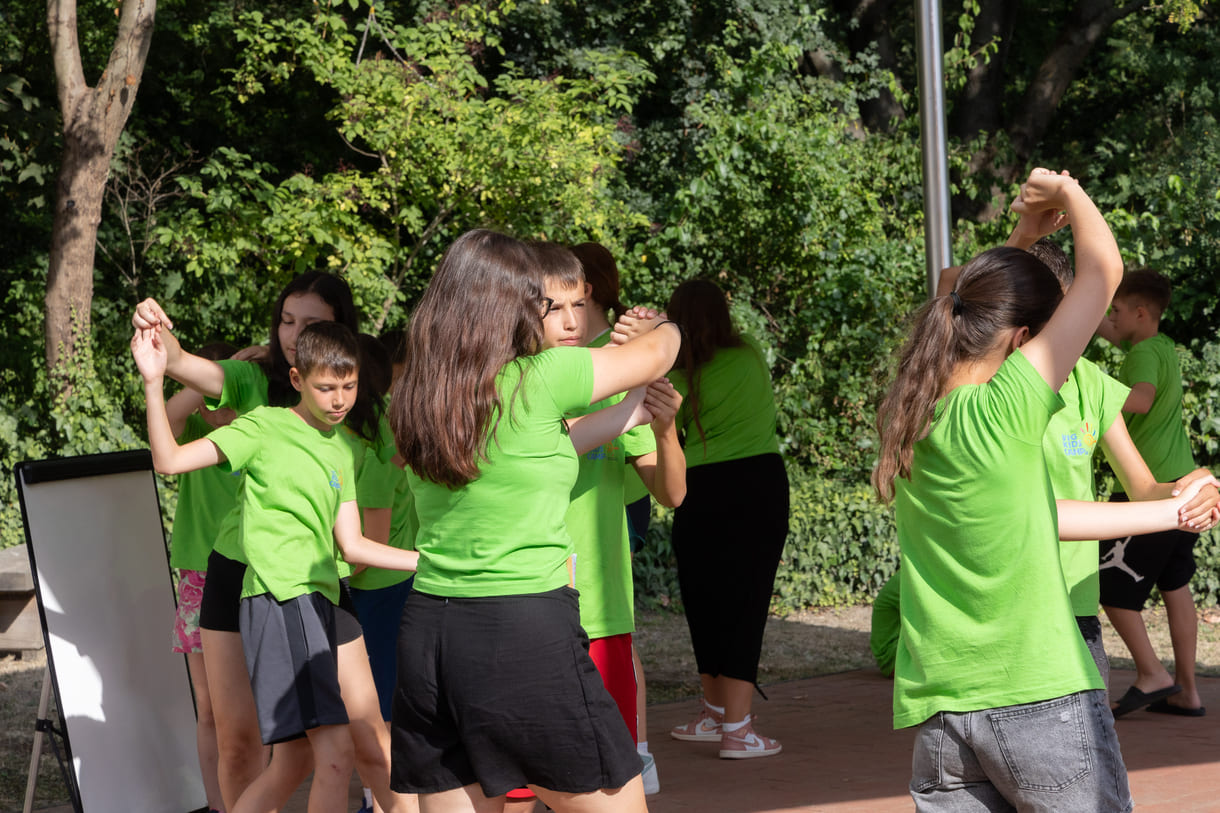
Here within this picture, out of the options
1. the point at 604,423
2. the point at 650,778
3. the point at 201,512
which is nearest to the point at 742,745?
the point at 650,778

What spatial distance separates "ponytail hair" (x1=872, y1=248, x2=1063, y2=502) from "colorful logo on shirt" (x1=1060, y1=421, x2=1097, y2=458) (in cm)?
84

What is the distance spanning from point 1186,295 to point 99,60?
35.3 feet

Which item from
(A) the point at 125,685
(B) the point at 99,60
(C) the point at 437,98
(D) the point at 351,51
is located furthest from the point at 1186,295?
(B) the point at 99,60

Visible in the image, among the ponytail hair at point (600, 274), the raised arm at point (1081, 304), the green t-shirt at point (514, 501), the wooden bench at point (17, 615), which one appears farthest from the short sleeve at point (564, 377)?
the wooden bench at point (17, 615)

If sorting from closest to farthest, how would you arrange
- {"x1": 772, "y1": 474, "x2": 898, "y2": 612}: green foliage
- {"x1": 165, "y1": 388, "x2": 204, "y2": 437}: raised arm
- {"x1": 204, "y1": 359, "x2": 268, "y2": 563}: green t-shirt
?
{"x1": 204, "y1": 359, "x2": 268, "y2": 563}: green t-shirt → {"x1": 165, "y1": 388, "x2": 204, "y2": 437}: raised arm → {"x1": 772, "y1": 474, "x2": 898, "y2": 612}: green foliage

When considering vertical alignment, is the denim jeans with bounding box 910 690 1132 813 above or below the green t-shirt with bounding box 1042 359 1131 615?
below

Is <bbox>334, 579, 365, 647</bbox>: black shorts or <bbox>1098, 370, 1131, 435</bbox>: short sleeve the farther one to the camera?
<bbox>334, 579, 365, 647</bbox>: black shorts

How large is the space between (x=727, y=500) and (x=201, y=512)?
2.13 meters

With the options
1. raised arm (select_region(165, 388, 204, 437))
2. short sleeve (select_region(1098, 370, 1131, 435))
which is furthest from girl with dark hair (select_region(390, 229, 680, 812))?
raised arm (select_region(165, 388, 204, 437))

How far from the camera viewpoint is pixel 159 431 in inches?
135

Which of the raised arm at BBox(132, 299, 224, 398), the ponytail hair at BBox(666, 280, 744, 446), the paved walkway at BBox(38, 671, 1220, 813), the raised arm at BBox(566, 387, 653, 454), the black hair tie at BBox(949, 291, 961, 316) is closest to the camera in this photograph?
the black hair tie at BBox(949, 291, 961, 316)

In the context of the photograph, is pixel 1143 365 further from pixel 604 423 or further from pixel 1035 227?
pixel 604 423

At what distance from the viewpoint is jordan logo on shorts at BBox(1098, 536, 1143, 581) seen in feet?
19.0

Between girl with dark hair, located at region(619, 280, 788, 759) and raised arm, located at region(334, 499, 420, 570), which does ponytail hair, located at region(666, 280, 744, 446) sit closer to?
girl with dark hair, located at region(619, 280, 788, 759)
